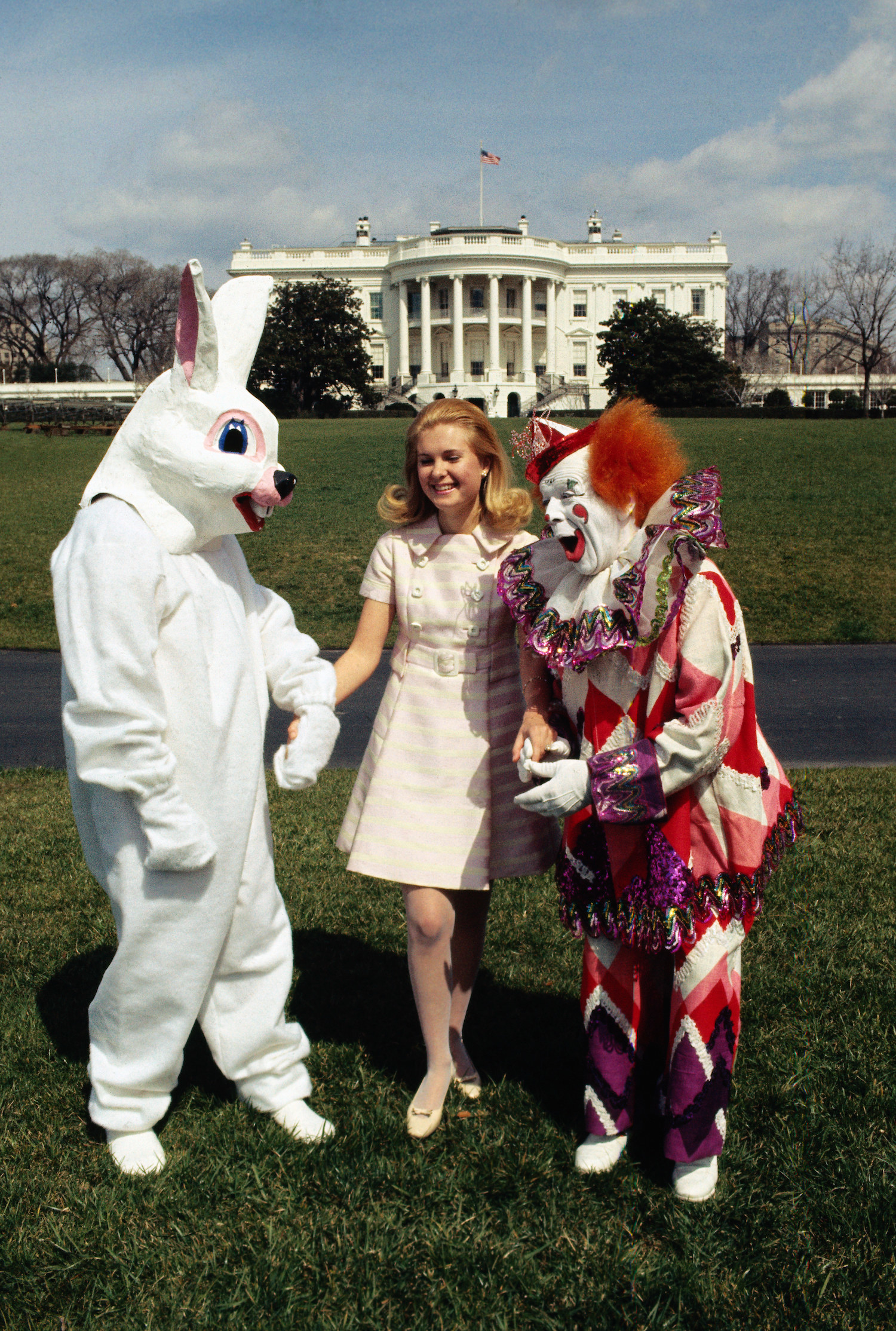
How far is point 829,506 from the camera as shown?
17.3 m

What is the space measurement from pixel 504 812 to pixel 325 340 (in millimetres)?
48017

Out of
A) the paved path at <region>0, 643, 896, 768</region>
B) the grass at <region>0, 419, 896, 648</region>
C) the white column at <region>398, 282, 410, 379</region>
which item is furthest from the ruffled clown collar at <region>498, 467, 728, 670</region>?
the white column at <region>398, 282, 410, 379</region>

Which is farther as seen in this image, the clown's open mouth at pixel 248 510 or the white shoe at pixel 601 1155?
the white shoe at pixel 601 1155

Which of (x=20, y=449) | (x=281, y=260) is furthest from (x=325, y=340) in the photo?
(x=281, y=260)

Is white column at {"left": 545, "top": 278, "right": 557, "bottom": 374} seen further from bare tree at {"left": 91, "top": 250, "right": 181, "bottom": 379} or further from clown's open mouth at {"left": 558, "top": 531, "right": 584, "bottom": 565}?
clown's open mouth at {"left": 558, "top": 531, "right": 584, "bottom": 565}

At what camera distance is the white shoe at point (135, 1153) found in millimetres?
2924

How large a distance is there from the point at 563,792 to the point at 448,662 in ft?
2.26

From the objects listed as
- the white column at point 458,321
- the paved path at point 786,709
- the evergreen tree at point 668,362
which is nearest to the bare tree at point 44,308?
the white column at point 458,321

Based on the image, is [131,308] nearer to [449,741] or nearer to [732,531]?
[732,531]

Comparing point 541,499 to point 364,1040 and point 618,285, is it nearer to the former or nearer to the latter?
point 364,1040

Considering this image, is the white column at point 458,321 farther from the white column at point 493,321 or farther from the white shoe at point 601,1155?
the white shoe at point 601,1155

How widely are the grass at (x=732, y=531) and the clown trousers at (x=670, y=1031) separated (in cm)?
858

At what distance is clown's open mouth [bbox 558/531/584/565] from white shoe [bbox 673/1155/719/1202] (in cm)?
156

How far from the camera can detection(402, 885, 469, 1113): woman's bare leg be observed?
3121mm
